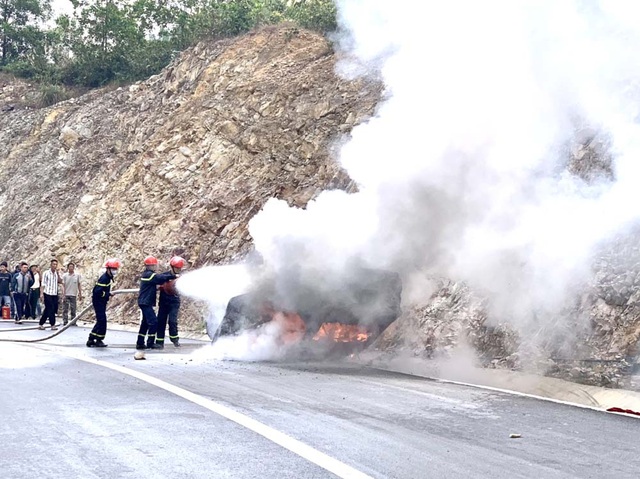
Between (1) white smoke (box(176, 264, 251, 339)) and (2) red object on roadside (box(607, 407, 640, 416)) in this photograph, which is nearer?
(2) red object on roadside (box(607, 407, 640, 416))

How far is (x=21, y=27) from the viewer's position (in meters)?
41.7

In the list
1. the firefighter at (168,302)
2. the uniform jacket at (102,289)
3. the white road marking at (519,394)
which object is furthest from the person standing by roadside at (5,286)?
the white road marking at (519,394)

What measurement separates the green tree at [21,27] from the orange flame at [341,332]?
33755mm

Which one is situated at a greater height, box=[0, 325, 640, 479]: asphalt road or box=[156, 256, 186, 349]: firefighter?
box=[156, 256, 186, 349]: firefighter

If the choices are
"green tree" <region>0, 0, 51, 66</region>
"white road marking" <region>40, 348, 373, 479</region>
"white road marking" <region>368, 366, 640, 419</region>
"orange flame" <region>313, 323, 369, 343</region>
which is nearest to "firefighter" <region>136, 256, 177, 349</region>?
"orange flame" <region>313, 323, 369, 343</region>

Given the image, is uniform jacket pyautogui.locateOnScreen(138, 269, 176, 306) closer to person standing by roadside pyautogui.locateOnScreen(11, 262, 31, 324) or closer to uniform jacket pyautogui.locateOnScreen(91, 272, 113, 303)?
uniform jacket pyautogui.locateOnScreen(91, 272, 113, 303)

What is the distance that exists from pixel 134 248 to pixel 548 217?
47.2ft

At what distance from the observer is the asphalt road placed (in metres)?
4.96

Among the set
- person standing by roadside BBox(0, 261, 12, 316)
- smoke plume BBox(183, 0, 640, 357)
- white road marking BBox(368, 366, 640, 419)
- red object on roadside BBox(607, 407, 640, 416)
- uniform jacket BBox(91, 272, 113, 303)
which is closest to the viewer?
red object on roadside BBox(607, 407, 640, 416)

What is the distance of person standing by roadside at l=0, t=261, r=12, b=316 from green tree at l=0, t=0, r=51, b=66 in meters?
21.0

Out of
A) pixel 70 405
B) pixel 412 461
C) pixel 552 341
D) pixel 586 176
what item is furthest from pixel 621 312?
pixel 70 405

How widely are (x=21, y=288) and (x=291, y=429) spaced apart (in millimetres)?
18339

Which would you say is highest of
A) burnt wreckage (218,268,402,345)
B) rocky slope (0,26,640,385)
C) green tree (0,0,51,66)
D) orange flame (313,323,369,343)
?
green tree (0,0,51,66)

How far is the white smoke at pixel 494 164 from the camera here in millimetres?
11109
